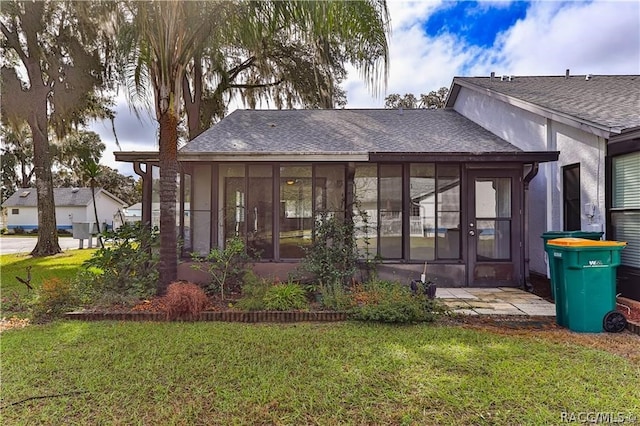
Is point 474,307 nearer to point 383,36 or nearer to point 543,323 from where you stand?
point 543,323

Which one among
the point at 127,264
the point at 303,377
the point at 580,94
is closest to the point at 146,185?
the point at 127,264

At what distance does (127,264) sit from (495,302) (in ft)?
22.2

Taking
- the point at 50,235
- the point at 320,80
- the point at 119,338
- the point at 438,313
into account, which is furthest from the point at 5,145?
the point at 438,313

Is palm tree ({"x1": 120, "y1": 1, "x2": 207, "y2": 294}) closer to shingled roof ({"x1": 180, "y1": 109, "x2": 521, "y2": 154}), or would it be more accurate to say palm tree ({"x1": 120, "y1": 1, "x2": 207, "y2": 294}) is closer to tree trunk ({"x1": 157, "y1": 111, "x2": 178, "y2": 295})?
tree trunk ({"x1": 157, "y1": 111, "x2": 178, "y2": 295})

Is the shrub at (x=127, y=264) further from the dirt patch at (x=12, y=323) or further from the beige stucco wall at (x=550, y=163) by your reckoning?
the beige stucco wall at (x=550, y=163)

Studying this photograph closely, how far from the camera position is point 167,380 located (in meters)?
3.44

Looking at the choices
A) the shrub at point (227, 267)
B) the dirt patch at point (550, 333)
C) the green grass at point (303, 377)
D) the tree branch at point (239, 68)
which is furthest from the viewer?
the tree branch at point (239, 68)

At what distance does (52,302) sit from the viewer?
224 inches

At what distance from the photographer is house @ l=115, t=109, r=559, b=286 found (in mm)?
7562

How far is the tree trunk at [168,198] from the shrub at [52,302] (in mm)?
1407

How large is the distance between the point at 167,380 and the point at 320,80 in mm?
12575

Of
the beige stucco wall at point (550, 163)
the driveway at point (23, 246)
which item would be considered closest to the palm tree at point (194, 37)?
the beige stucco wall at point (550, 163)

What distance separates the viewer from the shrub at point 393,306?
5.14m

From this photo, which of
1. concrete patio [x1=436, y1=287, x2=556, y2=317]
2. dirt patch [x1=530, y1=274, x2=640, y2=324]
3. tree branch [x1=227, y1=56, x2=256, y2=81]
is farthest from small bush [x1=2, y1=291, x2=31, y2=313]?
tree branch [x1=227, y1=56, x2=256, y2=81]
